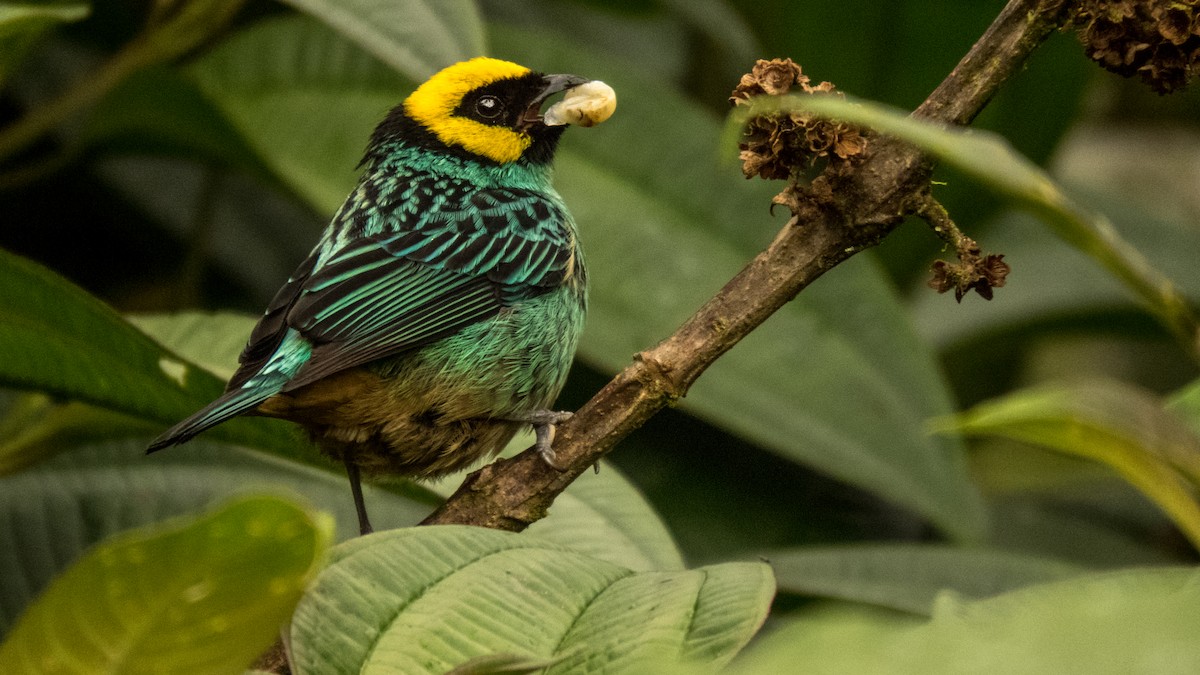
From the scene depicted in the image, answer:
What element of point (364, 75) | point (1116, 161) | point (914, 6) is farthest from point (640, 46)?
point (1116, 161)

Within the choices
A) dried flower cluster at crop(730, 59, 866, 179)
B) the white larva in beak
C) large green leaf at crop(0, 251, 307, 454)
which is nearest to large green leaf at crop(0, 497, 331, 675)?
dried flower cluster at crop(730, 59, 866, 179)

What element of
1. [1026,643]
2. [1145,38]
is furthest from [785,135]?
[1026,643]

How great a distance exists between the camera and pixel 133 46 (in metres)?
2.89

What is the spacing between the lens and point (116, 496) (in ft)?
7.91

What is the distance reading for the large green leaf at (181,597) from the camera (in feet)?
3.13

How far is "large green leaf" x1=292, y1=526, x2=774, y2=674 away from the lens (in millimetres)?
1279

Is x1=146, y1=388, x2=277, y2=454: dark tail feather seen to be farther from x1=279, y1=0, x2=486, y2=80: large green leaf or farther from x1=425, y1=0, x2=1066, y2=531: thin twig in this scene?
x1=279, y1=0, x2=486, y2=80: large green leaf

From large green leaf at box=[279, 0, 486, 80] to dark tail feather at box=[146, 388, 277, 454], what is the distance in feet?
2.03

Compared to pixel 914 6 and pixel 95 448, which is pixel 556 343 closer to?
pixel 95 448

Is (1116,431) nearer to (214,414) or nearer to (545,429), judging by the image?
(545,429)

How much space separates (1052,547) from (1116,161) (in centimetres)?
269

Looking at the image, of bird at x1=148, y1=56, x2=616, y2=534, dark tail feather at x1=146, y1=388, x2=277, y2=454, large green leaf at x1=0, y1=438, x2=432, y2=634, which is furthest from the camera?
large green leaf at x1=0, y1=438, x2=432, y2=634

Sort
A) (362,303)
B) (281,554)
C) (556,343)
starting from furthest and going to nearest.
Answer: (556,343) → (362,303) → (281,554)

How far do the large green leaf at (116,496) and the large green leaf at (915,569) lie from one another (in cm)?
82
